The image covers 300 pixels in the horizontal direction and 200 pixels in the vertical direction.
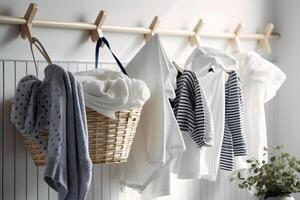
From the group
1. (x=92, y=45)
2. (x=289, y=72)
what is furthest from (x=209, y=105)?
(x=289, y=72)

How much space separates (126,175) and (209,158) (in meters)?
0.40

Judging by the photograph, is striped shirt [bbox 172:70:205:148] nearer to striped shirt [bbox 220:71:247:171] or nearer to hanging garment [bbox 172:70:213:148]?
hanging garment [bbox 172:70:213:148]

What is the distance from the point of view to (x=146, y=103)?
2109 mm

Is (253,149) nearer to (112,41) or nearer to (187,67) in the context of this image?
(187,67)

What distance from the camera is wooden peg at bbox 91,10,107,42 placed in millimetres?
2156

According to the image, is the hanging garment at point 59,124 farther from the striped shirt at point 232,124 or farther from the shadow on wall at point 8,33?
the striped shirt at point 232,124

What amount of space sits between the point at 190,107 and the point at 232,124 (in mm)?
312

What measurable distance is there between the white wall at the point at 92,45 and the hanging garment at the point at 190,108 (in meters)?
0.27

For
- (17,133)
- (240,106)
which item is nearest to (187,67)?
(240,106)

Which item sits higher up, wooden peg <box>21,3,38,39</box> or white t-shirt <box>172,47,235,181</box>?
wooden peg <box>21,3,38,39</box>

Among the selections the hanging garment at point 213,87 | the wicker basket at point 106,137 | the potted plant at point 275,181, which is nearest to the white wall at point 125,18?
the hanging garment at point 213,87

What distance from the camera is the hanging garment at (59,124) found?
174cm

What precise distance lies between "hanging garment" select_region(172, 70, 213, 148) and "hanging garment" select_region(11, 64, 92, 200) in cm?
53

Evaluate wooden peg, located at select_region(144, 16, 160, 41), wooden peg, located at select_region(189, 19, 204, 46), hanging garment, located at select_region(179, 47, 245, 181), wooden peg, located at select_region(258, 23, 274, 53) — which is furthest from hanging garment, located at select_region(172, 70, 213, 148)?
wooden peg, located at select_region(258, 23, 274, 53)
